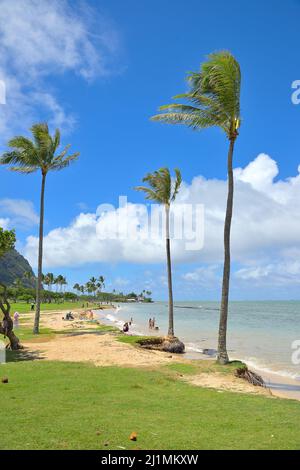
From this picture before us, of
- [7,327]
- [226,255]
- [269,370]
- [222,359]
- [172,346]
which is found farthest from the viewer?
[172,346]

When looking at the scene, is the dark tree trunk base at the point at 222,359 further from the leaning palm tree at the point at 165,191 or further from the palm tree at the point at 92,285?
the palm tree at the point at 92,285

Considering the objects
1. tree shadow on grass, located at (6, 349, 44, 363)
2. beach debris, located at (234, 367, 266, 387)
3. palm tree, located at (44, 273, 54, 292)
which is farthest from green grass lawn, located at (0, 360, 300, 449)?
palm tree, located at (44, 273, 54, 292)

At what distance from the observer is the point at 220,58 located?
639 inches

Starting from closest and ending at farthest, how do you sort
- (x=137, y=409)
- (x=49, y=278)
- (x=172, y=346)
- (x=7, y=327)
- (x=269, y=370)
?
(x=137, y=409), (x=7, y=327), (x=269, y=370), (x=172, y=346), (x=49, y=278)

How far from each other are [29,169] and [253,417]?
23.8m

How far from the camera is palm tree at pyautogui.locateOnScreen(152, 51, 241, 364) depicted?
1631 centimetres

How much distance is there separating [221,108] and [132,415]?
12.9 meters

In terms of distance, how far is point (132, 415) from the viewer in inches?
336

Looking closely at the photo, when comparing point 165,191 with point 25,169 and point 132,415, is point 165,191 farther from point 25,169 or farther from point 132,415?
point 132,415

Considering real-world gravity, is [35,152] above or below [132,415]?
above

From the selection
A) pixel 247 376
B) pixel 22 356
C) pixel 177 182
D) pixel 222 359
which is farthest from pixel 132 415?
pixel 177 182

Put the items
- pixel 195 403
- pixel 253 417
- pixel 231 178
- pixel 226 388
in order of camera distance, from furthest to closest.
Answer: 1. pixel 231 178
2. pixel 226 388
3. pixel 195 403
4. pixel 253 417
